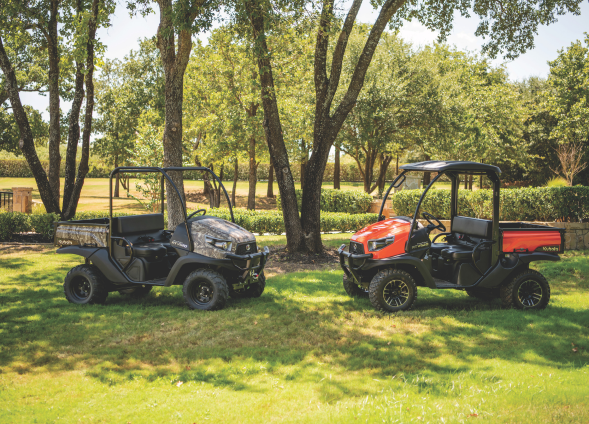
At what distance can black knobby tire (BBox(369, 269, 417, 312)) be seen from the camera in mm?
6801

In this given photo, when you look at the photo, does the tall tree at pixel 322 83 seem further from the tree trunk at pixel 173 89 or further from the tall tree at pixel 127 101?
the tall tree at pixel 127 101

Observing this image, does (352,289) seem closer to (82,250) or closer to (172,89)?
(82,250)

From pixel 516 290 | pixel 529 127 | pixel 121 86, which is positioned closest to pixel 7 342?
pixel 516 290

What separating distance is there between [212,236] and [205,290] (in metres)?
0.85

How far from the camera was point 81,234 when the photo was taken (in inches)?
299

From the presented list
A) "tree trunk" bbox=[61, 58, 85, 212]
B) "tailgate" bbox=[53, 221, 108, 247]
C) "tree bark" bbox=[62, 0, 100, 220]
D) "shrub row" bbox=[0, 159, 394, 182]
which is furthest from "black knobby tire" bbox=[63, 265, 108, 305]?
"shrub row" bbox=[0, 159, 394, 182]

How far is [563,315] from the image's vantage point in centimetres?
678

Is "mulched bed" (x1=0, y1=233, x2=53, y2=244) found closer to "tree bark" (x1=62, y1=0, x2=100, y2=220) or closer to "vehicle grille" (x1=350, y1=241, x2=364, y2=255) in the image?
"tree bark" (x1=62, y1=0, x2=100, y2=220)

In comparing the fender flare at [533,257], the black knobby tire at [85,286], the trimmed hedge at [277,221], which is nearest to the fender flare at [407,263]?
the fender flare at [533,257]

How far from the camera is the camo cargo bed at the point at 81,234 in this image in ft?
24.5

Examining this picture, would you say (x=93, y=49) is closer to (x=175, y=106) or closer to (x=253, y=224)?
(x=175, y=106)

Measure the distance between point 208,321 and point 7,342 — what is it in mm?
2467

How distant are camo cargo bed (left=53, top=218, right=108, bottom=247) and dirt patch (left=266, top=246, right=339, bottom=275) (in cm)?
373

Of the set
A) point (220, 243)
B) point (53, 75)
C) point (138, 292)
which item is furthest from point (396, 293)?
point (53, 75)
